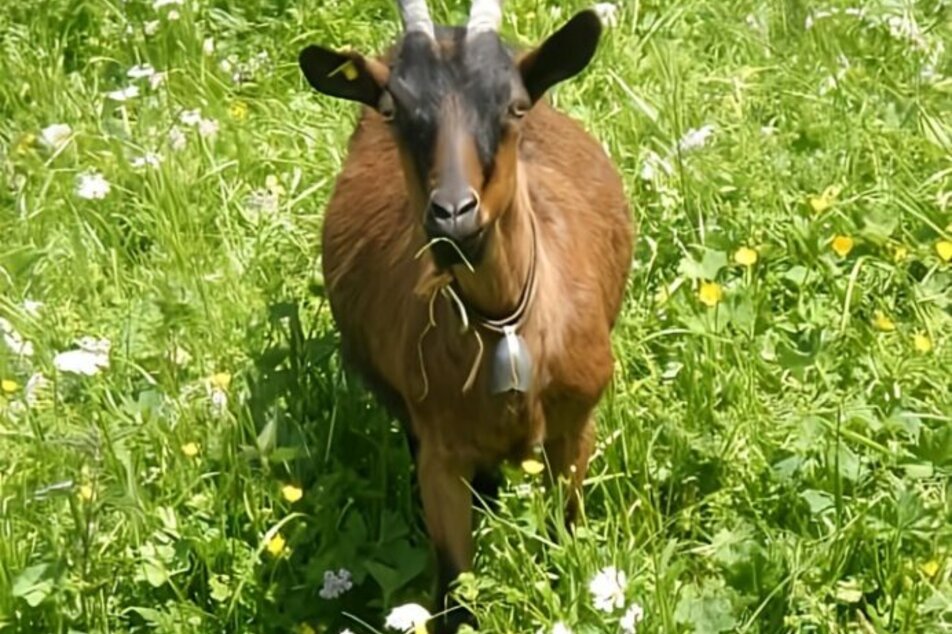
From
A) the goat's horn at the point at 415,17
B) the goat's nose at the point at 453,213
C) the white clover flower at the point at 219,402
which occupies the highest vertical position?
the goat's horn at the point at 415,17

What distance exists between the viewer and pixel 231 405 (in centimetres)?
557

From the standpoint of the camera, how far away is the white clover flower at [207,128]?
6875mm

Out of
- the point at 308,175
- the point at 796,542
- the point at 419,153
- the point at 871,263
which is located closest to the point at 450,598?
the point at 796,542

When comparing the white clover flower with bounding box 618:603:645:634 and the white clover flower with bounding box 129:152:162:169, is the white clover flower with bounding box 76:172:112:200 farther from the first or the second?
the white clover flower with bounding box 618:603:645:634

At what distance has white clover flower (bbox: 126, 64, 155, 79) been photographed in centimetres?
718

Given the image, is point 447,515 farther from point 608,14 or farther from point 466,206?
point 608,14

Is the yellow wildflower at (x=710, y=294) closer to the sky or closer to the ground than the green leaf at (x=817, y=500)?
closer to the sky

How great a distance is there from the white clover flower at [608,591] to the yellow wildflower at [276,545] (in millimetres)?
912

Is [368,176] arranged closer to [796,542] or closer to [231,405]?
[231,405]

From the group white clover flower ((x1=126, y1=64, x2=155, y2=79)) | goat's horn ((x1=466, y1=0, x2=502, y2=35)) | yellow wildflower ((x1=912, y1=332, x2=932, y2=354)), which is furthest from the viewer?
white clover flower ((x1=126, y1=64, x2=155, y2=79))

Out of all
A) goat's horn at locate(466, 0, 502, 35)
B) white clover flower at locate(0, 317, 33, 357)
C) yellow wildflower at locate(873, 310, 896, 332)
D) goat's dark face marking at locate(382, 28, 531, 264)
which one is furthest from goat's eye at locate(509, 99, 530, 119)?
white clover flower at locate(0, 317, 33, 357)

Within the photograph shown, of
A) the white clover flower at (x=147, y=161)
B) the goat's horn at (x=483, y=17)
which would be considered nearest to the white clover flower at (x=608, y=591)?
the goat's horn at (x=483, y=17)

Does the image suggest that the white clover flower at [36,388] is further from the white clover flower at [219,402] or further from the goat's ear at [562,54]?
the goat's ear at [562,54]

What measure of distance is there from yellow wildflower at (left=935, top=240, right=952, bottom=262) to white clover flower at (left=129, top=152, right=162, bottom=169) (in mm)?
2380
